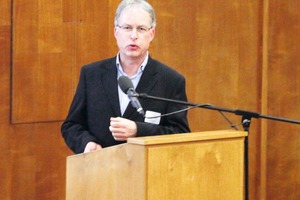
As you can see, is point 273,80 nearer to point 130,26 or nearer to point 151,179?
point 130,26

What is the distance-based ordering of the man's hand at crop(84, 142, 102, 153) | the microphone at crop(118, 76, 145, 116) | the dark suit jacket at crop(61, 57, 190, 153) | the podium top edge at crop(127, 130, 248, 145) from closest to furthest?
the podium top edge at crop(127, 130, 248, 145) → the microphone at crop(118, 76, 145, 116) → the man's hand at crop(84, 142, 102, 153) → the dark suit jacket at crop(61, 57, 190, 153)

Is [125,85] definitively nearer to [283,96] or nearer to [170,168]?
[170,168]

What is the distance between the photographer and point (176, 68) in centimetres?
496

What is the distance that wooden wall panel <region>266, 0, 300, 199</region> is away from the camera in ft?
17.7

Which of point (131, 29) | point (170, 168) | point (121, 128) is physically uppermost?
point (131, 29)

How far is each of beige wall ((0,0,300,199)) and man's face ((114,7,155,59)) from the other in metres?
1.29

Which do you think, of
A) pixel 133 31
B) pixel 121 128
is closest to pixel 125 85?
pixel 121 128

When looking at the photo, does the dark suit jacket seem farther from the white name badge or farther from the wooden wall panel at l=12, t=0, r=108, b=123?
the wooden wall panel at l=12, t=0, r=108, b=123

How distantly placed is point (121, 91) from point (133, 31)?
270 millimetres

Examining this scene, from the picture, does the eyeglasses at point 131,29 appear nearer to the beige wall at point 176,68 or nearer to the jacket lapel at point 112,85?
the jacket lapel at point 112,85

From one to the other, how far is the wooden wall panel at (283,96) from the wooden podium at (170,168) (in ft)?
9.42

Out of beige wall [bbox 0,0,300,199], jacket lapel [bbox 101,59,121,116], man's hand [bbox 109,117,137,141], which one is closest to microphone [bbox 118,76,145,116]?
man's hand [bbox 109,117,137,141]

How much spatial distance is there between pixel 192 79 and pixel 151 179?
2.70 meters

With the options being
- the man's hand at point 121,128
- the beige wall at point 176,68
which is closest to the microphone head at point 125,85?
the man's hand at point 121,128
